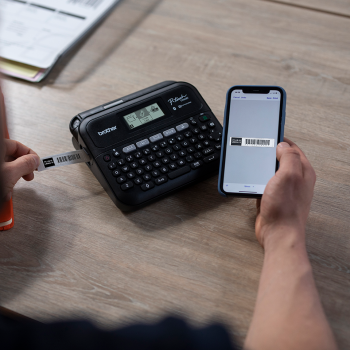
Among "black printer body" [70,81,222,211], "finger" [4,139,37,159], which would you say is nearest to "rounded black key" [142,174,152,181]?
"black printer body" [70,81,222,211]

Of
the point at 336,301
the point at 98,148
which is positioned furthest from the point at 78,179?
the point at 336,301

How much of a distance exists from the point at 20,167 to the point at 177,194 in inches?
10.4

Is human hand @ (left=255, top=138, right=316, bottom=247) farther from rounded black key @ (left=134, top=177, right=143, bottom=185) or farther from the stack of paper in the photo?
the stack of paper

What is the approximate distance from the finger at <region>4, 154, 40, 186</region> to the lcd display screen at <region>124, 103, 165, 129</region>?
6.8 inches

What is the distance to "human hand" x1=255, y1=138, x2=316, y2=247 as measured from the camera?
530 mm

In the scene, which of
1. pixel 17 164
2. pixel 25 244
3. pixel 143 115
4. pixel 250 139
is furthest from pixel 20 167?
pixel 250 139

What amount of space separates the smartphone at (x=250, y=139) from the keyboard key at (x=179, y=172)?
0.21 ft

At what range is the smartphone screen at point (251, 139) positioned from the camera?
576 mm

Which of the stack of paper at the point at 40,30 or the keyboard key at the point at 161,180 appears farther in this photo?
the stack of paper at the point at 40,30

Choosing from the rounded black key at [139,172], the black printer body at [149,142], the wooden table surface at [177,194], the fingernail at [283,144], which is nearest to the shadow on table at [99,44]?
the wooden table surface at [177,194]

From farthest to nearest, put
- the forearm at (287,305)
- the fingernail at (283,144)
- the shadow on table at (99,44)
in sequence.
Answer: the shadow on table at (99,44), the fingernail at (283,144), the forearm at (287,305)

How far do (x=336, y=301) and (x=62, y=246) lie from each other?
1.36 ft

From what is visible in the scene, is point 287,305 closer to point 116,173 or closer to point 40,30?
point 116,173

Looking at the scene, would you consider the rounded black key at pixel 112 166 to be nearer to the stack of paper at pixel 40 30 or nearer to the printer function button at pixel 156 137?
the printer function button at pixel 156 137
